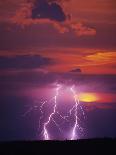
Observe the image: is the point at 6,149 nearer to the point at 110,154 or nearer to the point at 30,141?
the point at 30,141

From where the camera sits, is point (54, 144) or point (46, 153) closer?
point (46, 153)

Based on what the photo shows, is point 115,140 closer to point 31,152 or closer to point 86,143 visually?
point 86,143

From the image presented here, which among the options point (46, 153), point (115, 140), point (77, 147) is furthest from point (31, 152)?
point (115, 140)

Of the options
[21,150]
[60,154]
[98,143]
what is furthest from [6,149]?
[98,143]

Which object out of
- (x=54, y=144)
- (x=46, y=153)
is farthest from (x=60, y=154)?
(x=54, y=144)

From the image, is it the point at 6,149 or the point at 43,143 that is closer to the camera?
the point at 6,149
